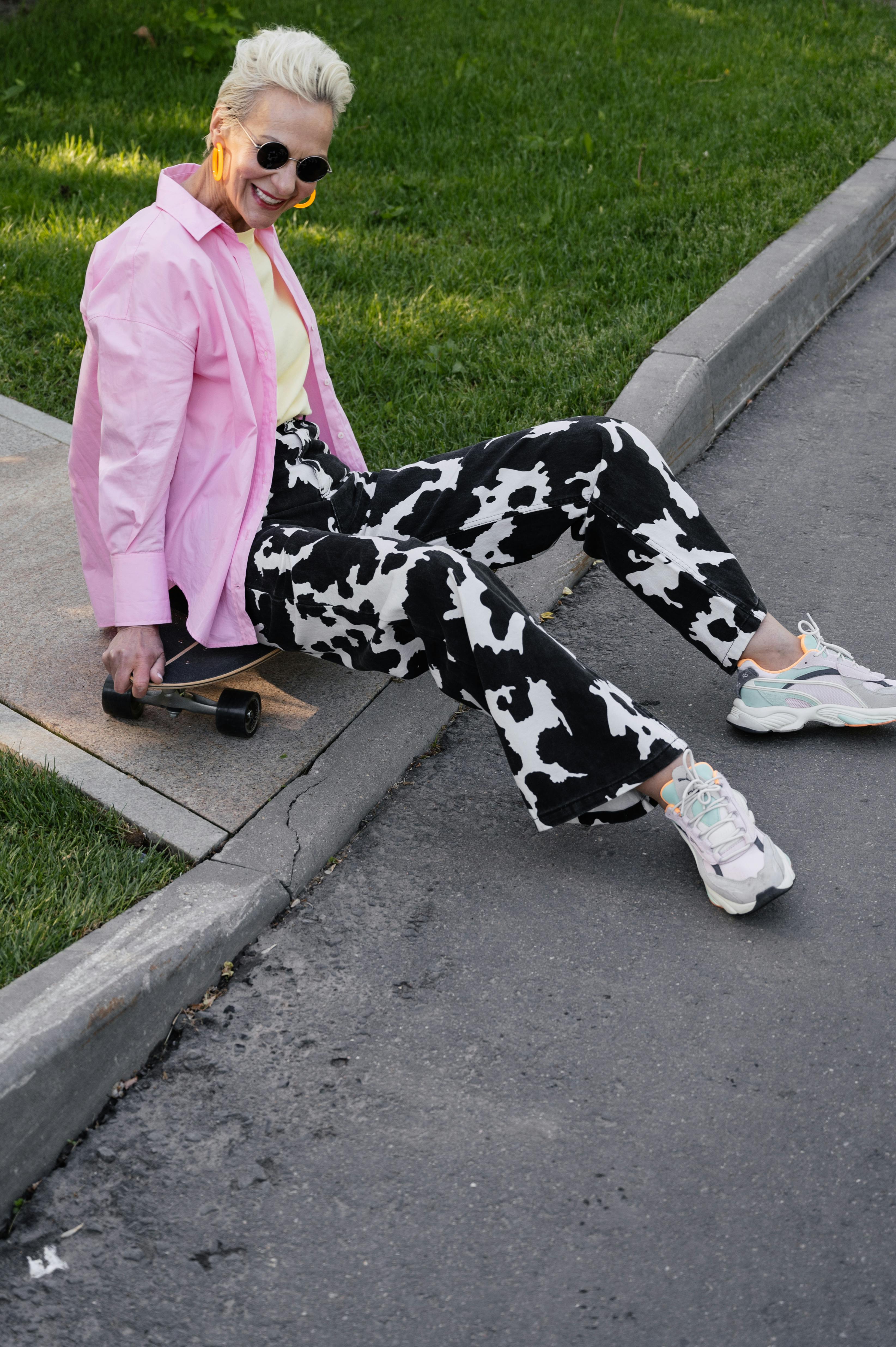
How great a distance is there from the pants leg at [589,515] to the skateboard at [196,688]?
449 mm

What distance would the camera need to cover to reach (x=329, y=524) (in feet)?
9.26

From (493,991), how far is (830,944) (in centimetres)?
65

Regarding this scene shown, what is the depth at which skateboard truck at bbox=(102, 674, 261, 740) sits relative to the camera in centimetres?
270

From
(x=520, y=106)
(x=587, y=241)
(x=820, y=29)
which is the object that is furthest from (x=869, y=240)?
(x=820, y=29)

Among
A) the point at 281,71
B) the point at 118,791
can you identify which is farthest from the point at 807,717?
the point at 281,71

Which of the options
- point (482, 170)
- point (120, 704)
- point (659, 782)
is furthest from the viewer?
point (482, 170)

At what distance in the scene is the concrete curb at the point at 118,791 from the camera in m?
2.50

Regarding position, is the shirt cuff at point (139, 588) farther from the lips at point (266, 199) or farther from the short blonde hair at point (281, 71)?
the short blonde hair at point (281, 71)

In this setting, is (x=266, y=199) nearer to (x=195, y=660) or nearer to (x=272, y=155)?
(x=272, y=155)

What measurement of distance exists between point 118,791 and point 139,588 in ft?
1.40

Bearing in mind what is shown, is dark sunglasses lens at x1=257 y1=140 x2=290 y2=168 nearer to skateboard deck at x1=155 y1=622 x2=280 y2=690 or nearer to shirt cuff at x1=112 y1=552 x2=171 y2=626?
shirt cuff at x1=112 y1=552 x2=171 y2=626

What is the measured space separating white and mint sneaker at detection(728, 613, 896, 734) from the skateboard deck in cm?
114

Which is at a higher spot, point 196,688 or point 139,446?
point 139,446

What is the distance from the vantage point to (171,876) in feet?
7.93
